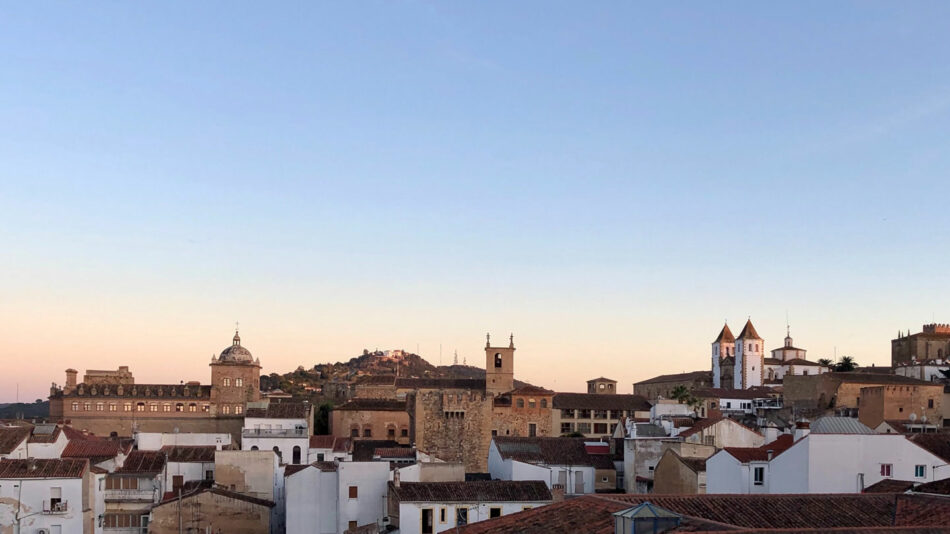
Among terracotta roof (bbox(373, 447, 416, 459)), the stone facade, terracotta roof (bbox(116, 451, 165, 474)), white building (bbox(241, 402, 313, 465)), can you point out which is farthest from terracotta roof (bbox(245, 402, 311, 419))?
the stone facade

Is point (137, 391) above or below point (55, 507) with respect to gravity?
above

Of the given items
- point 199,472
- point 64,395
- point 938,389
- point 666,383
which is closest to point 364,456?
point 199,472

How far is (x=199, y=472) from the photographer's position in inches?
2029

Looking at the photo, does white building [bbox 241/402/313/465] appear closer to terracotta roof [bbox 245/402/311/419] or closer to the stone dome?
terracotta roof [bbox 245/402/311/419]

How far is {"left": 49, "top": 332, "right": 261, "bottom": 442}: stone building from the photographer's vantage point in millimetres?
80562

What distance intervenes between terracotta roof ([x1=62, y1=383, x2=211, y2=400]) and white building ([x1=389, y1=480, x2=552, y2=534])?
4364 centimetres

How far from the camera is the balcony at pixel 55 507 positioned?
4453 cm

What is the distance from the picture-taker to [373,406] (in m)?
75.2

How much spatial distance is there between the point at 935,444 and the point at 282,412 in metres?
41.0

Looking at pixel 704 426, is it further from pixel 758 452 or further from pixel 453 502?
pixel 453 502

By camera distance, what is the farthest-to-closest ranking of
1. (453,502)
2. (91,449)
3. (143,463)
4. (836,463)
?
(91,449) → (143,463) → (453,502) → (836,463)

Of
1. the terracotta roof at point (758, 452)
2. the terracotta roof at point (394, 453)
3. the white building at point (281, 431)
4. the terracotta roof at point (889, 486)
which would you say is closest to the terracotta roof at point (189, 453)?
the white building at point (281, 431)

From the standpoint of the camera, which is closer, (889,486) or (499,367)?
(889,486)

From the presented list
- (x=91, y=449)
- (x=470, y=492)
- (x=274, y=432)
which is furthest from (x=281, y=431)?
(x=470, y=492)
